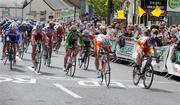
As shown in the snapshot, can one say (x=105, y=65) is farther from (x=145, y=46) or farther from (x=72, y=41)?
(x=72, y=41)

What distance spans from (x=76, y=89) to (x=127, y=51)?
1059 cm

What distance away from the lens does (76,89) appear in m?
15.0

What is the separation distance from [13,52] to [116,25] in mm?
7551

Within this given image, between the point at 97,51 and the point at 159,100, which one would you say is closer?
the point at 159,100

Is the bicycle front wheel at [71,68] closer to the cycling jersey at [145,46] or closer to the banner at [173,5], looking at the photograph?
the cycling jersey at [145,46]

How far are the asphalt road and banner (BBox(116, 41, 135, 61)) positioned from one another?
4382 millimetres

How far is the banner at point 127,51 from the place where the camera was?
81.4ft

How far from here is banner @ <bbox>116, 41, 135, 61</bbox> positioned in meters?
24.8

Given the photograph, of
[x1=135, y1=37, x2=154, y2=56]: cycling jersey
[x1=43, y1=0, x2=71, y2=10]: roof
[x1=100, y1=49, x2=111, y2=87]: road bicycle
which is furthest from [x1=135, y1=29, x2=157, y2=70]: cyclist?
[x1=43, y1=0, x2=71, y2=10]: roof

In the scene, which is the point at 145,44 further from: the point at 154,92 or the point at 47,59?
the point at 47,59

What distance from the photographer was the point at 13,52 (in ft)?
66.3

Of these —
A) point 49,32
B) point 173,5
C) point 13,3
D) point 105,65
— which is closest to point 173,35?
point 49,32

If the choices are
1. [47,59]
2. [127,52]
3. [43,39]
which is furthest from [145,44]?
[127,52]

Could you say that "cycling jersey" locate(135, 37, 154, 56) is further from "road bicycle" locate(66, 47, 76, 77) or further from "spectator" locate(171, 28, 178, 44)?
"spectator" locate(171, 28, 178, 44)
